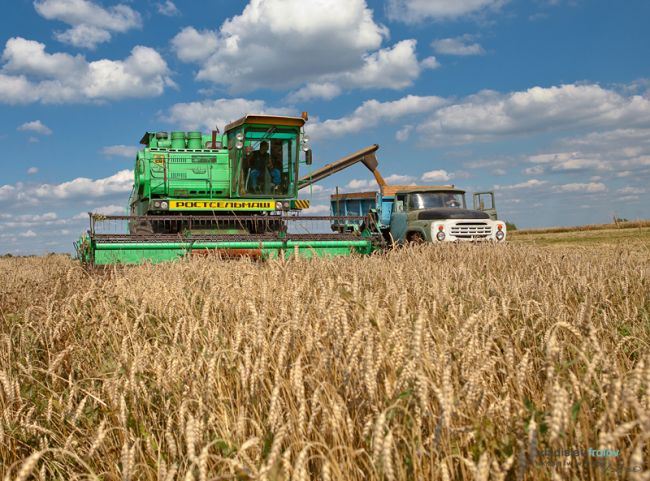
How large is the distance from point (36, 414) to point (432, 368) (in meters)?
2.19

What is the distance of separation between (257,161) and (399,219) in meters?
4.41

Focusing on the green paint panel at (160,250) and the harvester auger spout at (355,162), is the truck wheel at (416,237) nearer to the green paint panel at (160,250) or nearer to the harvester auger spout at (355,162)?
the green paint panel at (160,250)

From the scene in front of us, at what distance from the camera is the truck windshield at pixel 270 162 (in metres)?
14.5

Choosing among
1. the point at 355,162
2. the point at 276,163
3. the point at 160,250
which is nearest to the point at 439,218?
the point at 276,163

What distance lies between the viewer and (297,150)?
572 inches

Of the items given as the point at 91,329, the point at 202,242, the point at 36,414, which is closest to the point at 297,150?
the point at 202,242

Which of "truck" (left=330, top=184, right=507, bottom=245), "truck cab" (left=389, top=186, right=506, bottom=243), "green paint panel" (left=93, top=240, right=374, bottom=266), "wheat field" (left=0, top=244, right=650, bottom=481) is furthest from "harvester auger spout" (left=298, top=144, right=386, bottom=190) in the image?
"wheat field" (left=0, top=244, right=650, bottom=481)

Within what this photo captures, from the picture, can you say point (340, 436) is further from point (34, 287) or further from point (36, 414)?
point (34, 287)

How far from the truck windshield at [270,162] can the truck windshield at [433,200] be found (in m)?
3.71

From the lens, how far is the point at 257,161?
14719 millimetres

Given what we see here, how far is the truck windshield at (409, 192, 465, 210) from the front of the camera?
54.4 feet

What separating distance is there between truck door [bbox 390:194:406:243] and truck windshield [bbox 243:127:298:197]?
135 inches

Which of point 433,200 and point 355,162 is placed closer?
point 433,200

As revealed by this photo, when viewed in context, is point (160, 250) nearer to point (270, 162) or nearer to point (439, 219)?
point (270, 162)
